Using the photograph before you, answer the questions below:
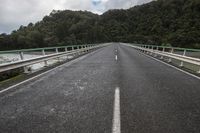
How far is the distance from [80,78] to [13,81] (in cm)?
280

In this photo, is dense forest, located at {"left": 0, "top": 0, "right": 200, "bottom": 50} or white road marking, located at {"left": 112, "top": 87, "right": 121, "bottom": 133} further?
dense forest, located at {"left": 0, "top": 0, "right": 200, "bottom": 50}

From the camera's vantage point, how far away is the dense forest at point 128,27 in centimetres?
8781

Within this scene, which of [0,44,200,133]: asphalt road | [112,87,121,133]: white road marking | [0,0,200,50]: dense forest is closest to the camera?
[112,87,121,133]: white road marking

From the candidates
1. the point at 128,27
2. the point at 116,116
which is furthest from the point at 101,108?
the point at 128,27

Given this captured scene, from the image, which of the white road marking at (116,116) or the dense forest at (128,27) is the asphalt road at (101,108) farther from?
the dense forest at (128,27)

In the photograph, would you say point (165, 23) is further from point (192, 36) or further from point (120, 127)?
point (120, 127)

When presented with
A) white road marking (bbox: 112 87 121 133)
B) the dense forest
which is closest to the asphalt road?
white road marking (bbox: 112 87 121 133)

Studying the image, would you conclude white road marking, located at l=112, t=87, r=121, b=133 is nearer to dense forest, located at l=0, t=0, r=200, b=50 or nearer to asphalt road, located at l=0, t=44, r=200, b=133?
asphalt road, located at l=0, t=44, r=200, b=133

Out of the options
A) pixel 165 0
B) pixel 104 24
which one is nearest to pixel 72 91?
pixel 165 0

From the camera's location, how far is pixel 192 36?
7862cm

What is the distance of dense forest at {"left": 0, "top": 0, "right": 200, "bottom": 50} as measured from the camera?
288 ft

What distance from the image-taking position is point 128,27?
175000 millimetres

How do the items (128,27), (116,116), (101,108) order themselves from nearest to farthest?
1. (116,116)
2. (101,108)
3. (128,27)

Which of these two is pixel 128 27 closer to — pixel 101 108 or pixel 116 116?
pixel 101 108
